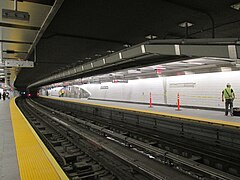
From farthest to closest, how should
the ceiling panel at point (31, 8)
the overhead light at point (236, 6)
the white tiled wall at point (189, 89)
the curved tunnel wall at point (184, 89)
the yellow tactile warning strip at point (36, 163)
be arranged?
the curved tunnel wall at point (184, 89), the white tiled wall at point (189, 89), the ceiling panel at point (31, 8), the overhead light at point (236, 6), the yellow tactile warning strip at point (36, 163)

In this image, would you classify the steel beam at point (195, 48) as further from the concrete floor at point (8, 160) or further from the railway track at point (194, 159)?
the concrete floor at point (8, 160)

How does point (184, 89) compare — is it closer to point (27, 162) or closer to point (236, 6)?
point (236, 6)

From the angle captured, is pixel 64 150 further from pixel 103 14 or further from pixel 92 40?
pixel 103 14

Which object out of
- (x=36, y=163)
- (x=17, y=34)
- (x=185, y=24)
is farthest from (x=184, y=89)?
(x=36, y=163)

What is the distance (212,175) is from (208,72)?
8649 millimetres

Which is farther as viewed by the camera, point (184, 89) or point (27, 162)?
point (184, 89)

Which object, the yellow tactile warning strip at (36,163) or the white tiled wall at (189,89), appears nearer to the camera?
the yellow tactile warning strip at (36,163)

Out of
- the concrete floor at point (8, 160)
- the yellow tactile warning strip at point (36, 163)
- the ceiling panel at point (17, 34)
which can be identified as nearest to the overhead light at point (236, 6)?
the yellow tactile warning strip at point (36, 163)

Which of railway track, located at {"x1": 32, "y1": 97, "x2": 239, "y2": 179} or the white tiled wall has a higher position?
the white tiled wall

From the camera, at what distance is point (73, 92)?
37.5 meters

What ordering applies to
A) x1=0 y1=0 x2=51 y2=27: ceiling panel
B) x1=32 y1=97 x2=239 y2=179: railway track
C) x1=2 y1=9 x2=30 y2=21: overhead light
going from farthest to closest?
x1=32 y1=97 x2=239 y2=179: railway track, x1=0 y1=0 x2=51 y2=27: ceiling panel, x1=2 y1=9 x2=30 y2=21: overhead light

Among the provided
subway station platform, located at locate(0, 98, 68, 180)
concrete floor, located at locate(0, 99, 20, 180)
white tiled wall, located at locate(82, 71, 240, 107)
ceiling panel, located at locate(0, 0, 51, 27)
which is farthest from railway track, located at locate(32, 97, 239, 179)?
ceiling panel, located at locate(0, 0, 51, 27)

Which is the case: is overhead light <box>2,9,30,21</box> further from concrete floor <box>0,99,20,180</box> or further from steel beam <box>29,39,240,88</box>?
steel beam <box>29,39,240,88</box>

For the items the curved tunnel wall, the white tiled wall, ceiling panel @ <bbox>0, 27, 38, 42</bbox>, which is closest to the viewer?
ceiling panel @ <bbox>0, 27, 38, 42</bbox>
